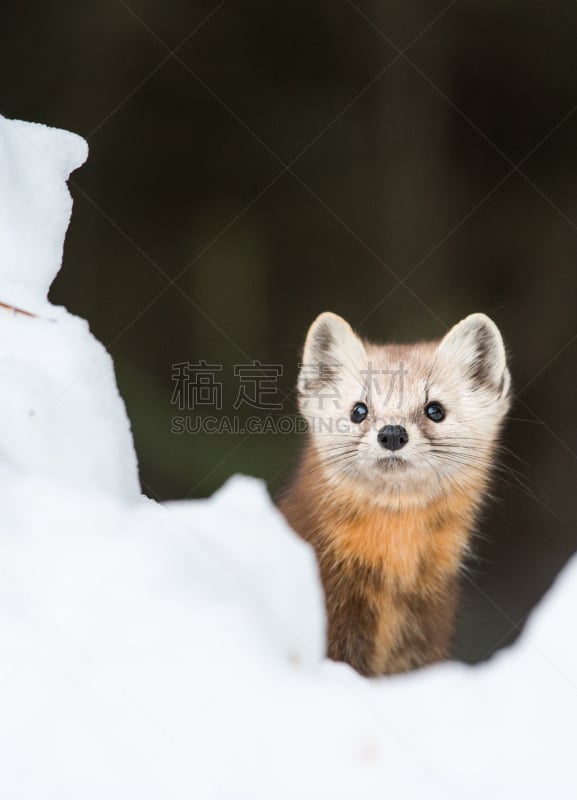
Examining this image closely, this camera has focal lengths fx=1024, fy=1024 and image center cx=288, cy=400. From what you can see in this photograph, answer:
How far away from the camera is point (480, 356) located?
982 mm

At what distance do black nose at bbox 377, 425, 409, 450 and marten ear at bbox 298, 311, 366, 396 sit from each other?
0.22 ft

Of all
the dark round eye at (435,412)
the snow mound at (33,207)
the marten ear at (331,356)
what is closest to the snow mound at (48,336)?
the snow mound at (33,207)

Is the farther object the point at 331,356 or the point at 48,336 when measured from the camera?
the point at 331,356

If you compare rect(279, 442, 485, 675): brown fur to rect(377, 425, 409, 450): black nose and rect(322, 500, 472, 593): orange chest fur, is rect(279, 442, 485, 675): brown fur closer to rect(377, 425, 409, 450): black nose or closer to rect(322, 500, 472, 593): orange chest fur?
rect(322, 500, 472, 593): orange chest fur

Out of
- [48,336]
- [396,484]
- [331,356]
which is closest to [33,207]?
[48,336]

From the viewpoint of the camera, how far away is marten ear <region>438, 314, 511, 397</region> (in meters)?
0.94

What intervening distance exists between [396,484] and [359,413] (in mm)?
83

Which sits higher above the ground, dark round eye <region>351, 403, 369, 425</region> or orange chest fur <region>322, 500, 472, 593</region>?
dark round eye <region>351, 403, 369, 425</region>

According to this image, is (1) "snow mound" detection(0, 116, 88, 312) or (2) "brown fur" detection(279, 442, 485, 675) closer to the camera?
(1) "snow mound" detection(0, 116, 88, 312)

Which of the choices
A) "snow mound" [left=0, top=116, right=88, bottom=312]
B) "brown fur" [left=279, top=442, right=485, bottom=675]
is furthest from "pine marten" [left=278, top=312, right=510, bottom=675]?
"snow mound" [left=0, top=116, right=88, bottom=312]

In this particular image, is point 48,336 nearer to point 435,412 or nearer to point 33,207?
point 33,207

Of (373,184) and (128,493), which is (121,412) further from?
(373,184)

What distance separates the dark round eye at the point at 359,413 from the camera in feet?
3.09

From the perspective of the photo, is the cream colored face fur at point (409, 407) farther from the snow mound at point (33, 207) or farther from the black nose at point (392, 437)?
the snow mound at point (33, 207)
